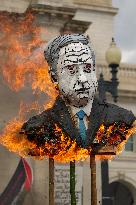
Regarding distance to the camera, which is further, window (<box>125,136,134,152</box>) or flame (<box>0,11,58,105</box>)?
window (<box>125,136,134,152</box>)

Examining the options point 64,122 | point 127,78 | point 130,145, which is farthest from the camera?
point 127,78

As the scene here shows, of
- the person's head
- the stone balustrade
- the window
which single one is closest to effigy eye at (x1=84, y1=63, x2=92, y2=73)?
the person's head

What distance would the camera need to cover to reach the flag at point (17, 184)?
17.6m

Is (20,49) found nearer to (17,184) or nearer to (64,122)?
(17,184)

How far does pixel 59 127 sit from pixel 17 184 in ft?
36.7

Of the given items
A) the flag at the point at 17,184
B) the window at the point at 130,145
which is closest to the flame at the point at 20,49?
the flag at the point at 17,184

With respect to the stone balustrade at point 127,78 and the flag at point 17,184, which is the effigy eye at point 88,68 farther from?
the stone balustrade at point 127,78

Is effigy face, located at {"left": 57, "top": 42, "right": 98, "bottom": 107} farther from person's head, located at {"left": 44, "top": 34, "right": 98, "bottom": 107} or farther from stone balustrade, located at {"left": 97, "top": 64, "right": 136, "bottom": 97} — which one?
stone balustrade, located at {"left": 97, "top": 64, "right": 136, "bottom": 97}

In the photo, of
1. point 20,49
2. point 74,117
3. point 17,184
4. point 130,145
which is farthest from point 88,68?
point 130,145

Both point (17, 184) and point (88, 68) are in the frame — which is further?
point (17, 184)

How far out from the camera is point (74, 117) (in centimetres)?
682

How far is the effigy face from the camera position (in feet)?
22.0

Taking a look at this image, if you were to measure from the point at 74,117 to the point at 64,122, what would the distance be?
0.14 meters

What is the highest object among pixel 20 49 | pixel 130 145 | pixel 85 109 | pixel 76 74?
pixel 20 49
